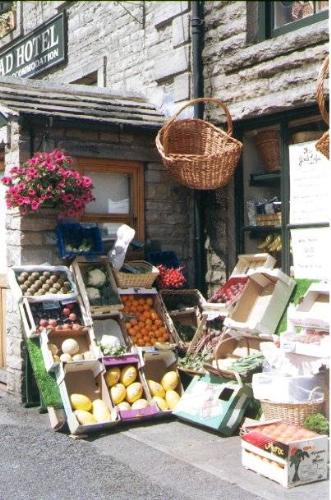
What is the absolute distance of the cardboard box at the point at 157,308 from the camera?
6637 millimetres

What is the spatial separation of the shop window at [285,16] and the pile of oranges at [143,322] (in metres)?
3.10

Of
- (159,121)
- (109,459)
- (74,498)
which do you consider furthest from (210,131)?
(74,498)

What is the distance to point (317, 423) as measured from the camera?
4727 millimetres

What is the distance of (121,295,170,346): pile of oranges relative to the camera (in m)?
6.54

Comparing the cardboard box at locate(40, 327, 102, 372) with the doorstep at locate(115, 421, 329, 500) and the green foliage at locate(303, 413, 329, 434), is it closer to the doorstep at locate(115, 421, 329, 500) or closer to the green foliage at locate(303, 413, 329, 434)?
the doorstep at locate(115, 421, 329, 500)

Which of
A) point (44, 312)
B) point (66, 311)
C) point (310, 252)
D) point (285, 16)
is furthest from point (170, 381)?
point (285, 16)

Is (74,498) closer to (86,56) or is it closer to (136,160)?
(136,160)

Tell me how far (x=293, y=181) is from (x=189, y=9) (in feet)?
8.29

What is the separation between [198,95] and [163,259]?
190 cm

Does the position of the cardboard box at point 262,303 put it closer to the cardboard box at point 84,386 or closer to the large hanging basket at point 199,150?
the large hanging basket at point 199,150

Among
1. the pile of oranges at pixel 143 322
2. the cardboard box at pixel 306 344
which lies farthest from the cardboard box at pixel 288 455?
the pile of oranges at pixel 143 322

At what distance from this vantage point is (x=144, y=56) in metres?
Result: 8.56

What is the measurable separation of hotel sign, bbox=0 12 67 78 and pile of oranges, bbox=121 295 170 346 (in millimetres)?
5486

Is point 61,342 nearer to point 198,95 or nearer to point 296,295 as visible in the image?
point 296,295
